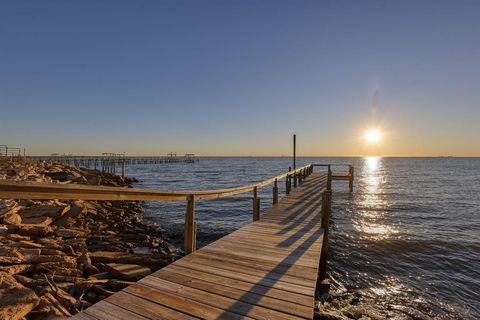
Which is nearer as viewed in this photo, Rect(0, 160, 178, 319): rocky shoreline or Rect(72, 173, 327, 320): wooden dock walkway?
Rect(72, 173, 327, 320): wooden dock walkway

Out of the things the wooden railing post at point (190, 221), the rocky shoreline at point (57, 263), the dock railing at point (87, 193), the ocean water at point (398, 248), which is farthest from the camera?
the ocean water at point (398, 248)

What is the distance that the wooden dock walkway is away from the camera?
9.48ft

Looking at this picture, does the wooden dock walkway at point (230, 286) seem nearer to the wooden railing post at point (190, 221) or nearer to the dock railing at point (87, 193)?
the wooden railing post at point (190, 221)

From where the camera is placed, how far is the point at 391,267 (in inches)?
347

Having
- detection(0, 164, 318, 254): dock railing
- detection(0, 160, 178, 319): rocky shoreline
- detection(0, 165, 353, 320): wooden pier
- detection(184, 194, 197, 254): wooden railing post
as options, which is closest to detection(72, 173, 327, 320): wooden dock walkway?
detection(0, 165, 353, 320): wooden pier

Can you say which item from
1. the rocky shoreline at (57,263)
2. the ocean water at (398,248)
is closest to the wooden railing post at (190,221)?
the rocky shoreline at (57,263)

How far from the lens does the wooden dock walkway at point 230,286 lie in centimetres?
289

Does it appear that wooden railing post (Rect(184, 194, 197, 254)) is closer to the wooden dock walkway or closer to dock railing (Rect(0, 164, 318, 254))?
dock railing (Rect(0, 164, 318, 254))

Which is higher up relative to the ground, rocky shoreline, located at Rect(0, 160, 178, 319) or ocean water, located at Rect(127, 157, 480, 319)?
rocky shoreline, located at Rect(0, 160, 178, 319)

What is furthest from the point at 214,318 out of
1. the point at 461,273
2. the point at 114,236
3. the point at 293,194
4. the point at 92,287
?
the point at 293,194

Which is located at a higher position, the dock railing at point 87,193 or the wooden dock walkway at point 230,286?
the dock railing at point 87,193

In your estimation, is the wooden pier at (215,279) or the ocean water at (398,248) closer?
the wooden pier at (215,279)

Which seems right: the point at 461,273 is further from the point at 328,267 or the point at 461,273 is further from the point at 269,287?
the point at 269,287

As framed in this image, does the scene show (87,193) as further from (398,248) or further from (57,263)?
(398,248)
